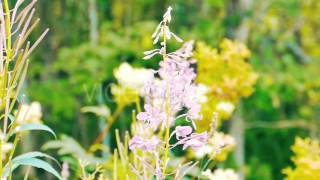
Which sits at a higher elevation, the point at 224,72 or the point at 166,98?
the point at 224,72

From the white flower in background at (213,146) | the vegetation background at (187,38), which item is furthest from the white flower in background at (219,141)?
the vegetation background at (187,38)

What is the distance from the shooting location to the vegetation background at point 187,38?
4.32 meters

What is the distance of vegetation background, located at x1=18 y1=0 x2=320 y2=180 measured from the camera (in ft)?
14.2

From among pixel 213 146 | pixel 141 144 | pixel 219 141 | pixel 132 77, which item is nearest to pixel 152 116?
pixel 141 144

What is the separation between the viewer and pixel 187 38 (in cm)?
436

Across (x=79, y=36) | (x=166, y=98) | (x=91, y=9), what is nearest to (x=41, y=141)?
(x=79, y=36)

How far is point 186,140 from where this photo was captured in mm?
1155

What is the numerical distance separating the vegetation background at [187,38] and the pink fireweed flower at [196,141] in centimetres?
262

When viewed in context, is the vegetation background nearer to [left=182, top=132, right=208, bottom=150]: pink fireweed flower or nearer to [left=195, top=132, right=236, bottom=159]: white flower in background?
[left=195, top=132, right=236, bottom=159]: white flower in background

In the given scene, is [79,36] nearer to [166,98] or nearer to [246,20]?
[246,20]

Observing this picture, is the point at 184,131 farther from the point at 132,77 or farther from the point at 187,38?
the point at 187,38

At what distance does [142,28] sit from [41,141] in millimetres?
1850

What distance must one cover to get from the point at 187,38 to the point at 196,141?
326 centimetres

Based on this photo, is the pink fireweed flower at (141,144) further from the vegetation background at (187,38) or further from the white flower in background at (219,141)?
the vegetation background at (187,38)
